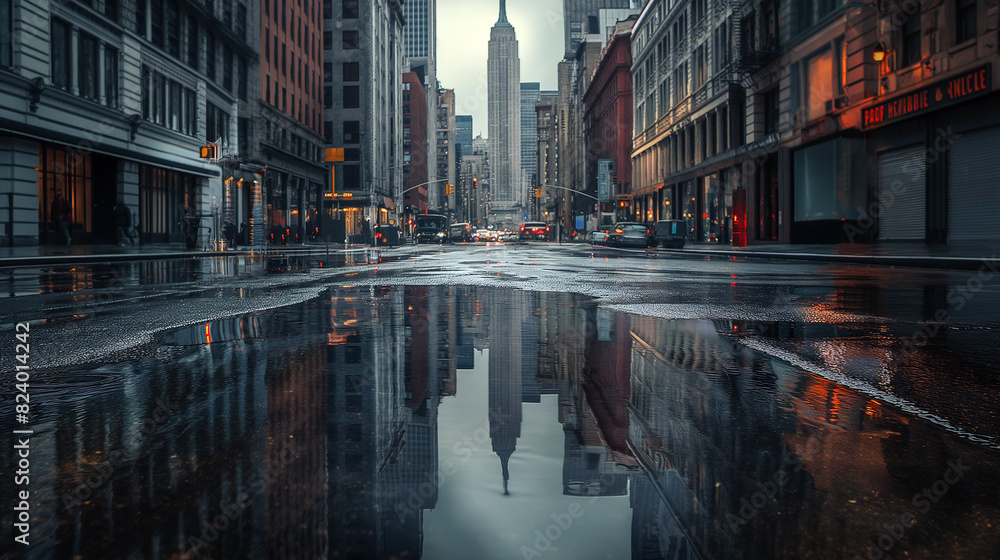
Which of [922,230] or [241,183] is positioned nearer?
[922,230]

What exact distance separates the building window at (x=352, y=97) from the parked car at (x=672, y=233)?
48567 mm

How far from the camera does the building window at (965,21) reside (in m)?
24.5

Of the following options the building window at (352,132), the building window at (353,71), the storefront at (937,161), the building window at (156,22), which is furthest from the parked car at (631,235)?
the building window at (353,71)

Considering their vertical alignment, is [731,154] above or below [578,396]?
above

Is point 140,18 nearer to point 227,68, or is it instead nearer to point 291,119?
point 227,68

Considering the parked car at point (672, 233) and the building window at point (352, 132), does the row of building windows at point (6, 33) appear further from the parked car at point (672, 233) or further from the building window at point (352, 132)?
the building window at point (352, 132)

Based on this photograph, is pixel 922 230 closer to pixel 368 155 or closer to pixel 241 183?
pixel 241 183

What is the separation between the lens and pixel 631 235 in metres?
47.2

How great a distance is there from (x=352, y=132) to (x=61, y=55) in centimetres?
5546

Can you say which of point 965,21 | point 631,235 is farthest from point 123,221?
point 965,21

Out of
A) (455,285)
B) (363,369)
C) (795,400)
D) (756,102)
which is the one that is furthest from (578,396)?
(756,102)

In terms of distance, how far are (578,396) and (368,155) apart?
83.5 m

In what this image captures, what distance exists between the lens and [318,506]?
264 cm

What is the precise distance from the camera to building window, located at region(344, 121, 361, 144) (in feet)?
279
